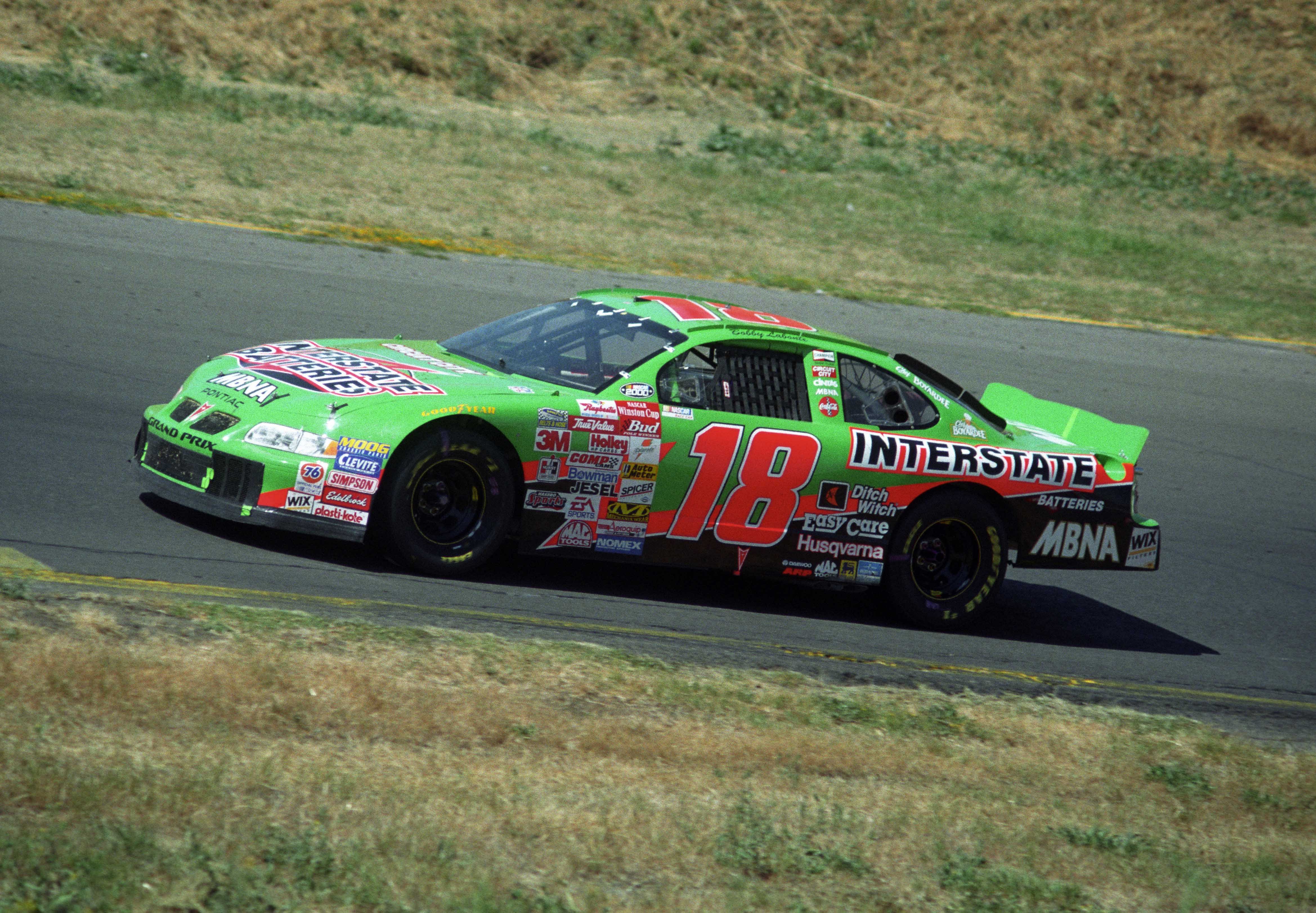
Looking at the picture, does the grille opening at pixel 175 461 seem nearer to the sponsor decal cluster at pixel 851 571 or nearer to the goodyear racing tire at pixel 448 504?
the goodyear racing tire at pixel 448 504

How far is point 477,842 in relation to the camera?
13.6 ft

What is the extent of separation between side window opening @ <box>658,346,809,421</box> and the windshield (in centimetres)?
16

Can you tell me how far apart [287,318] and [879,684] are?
7090 millimetres

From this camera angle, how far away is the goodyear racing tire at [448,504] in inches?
263

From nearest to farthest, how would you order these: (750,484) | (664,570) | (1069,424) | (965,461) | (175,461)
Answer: (175,461)
(750,484)
(965,461)
(664,570)
(1069,424)

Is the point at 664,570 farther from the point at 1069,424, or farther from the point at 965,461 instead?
the point at 1069,424

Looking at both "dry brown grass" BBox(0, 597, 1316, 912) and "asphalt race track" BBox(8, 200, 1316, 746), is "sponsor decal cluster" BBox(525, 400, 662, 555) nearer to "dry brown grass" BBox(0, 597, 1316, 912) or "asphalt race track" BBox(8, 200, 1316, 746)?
"asphalt race track" BBox(8, 200, 1316, 746)

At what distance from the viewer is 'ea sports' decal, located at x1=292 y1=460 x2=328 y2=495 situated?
258 inches

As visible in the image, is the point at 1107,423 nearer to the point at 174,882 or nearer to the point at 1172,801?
the point at 1172,801

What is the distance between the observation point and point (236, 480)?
6.62 metres

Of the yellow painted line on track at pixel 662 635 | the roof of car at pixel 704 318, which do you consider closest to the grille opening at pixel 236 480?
the yellow painted line on track at pixel 662 635

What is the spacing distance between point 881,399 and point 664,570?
1.55 m

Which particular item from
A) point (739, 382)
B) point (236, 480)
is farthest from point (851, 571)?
point (236, 480)

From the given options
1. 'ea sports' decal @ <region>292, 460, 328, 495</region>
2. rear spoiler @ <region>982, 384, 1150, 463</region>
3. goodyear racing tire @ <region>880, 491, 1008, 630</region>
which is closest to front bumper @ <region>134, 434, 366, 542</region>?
'ea sports' decal @ <region>292, 460, 328, 495</region>
